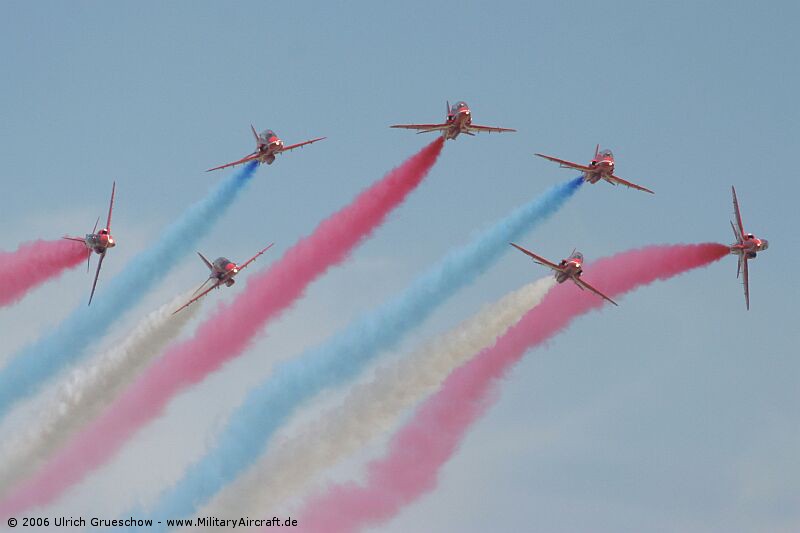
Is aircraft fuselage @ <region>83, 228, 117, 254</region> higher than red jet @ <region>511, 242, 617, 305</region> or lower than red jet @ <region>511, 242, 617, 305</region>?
higher

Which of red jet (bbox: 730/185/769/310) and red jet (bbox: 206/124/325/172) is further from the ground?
red jet (bbox: 206/124/325/172)

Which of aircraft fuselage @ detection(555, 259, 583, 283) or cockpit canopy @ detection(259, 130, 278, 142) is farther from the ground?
cockpit canopy @ detection(259, 130, 278, 142)

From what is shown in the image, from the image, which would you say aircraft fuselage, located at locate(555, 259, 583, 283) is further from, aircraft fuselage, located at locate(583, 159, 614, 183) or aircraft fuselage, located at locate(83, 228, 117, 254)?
aircraft fuselage, located at locate(83, 228, 117, 254)

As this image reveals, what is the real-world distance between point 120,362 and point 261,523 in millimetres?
14141

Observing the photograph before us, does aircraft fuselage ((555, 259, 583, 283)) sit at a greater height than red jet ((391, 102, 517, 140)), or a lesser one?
lesser

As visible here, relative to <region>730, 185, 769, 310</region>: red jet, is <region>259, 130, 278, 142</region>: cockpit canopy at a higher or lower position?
higher

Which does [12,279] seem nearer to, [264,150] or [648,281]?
[264,150]

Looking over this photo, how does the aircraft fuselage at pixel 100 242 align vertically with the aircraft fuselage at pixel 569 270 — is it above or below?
above

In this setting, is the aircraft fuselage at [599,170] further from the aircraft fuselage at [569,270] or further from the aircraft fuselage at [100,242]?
the aircraft fuselage at [100,242]

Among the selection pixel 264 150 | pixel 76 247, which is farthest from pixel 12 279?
pixel 264 150

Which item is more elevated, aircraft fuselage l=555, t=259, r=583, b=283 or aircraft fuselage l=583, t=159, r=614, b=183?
aircraft fuselage l=583, t=159, r=614, b=183

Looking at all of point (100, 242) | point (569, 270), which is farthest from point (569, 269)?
point (100, 242)

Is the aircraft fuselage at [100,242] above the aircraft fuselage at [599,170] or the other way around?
above

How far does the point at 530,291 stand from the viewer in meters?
159
